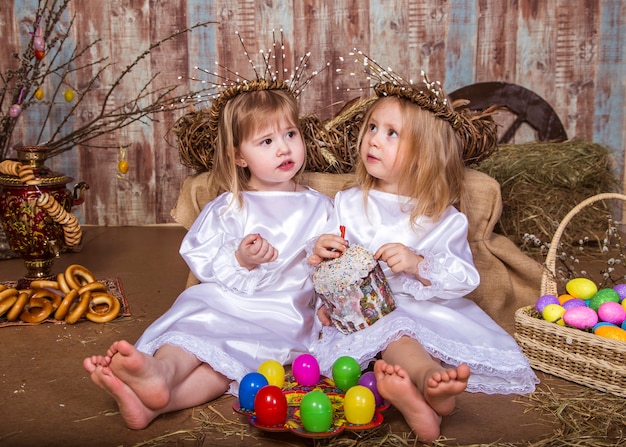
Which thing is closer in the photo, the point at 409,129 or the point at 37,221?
the point at 409,129

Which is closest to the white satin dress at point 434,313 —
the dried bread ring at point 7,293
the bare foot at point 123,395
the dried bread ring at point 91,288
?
the bare foot at point 123,395

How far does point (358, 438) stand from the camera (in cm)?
182

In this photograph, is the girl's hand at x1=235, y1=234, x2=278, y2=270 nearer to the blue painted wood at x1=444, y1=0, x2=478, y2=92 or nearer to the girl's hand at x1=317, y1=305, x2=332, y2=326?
the girl's hand at x1=317, y1=305, x2=332, y2=326

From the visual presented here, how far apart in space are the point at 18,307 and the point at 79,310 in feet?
0.75

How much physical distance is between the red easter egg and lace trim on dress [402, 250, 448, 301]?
1.92 feet

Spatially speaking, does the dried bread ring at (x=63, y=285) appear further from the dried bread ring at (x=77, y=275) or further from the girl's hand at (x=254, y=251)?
the girl's hand at (x=254, y=251)

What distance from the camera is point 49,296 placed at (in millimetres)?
2898

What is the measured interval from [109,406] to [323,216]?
93 centimetres

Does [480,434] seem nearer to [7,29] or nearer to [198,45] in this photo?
[198,45]

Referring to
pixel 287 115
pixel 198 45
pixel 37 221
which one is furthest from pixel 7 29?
pixel 287 115

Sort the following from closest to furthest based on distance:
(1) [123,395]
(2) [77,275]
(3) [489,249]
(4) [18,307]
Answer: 1. (1) [123,395]
2. (3) [489,249]
3. (4) [18,307]
4. (2) [77,275]

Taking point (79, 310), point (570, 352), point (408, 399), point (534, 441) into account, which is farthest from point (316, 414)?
point (79, 310)

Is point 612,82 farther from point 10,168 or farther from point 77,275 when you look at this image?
point 10,168

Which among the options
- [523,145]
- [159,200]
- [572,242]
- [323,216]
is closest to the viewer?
[323,216]
